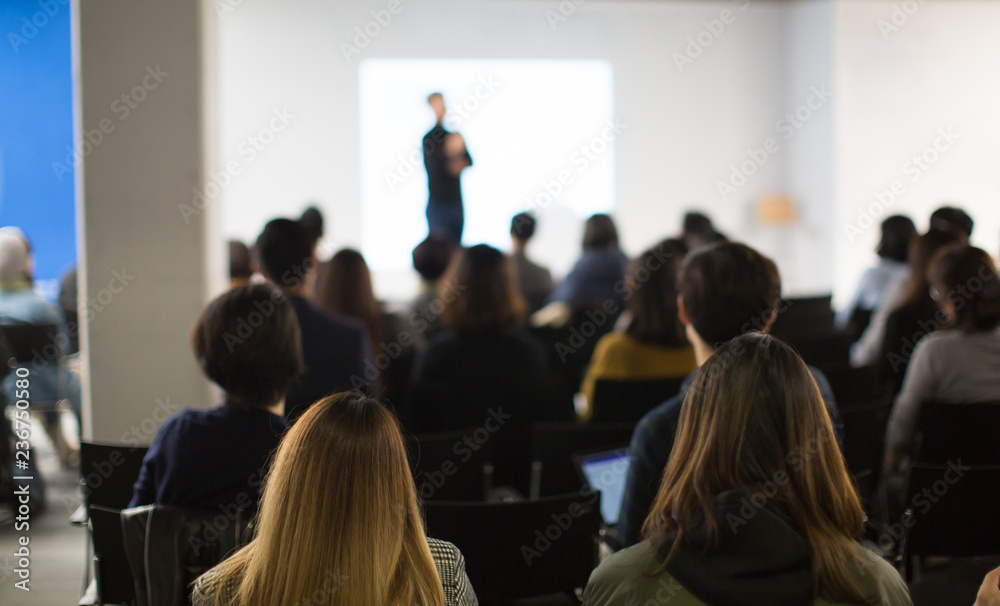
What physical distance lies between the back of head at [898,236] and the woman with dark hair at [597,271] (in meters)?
1.46

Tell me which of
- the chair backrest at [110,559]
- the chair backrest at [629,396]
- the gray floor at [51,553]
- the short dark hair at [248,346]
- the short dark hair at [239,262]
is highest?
the short dark hair at [239,262]

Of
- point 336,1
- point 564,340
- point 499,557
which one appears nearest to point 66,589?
point 499,557

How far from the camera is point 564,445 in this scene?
2.60m

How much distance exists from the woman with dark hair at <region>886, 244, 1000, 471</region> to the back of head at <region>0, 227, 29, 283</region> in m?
4.07

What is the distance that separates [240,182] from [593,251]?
4.52 meters

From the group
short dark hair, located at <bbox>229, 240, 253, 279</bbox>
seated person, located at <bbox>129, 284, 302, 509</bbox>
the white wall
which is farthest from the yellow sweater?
the white wall

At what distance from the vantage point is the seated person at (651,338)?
2.85 metres

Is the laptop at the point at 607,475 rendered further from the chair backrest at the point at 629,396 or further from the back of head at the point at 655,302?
the back of head at the point at 655,302

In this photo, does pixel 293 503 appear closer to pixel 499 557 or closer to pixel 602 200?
pixel 499 557

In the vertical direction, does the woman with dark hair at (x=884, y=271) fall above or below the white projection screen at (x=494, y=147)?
below

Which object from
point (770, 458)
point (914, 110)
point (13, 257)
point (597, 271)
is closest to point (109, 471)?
point (770, 458)

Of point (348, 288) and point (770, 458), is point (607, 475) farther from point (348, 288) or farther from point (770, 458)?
point (348, 288)

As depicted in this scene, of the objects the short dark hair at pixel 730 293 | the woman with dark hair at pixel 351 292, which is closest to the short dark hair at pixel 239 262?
the woman with dark hair at pixel 351 292

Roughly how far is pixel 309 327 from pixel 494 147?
6.15m
